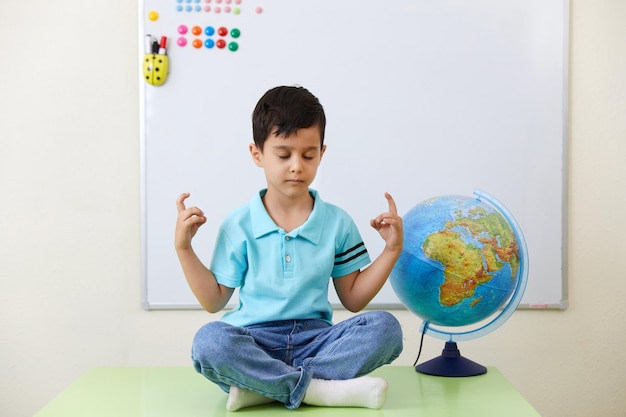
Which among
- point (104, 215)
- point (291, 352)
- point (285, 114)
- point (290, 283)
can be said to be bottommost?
point (291, 352)

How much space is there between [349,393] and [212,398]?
0.34 m

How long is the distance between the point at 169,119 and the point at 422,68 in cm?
86

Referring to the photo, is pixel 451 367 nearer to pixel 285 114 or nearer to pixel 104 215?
pixel 285 114

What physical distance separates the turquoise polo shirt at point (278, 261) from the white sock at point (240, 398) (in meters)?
0.19

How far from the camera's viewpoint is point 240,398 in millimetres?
1909

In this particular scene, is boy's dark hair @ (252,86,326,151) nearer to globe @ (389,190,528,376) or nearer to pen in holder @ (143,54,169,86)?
globe @ (389,190,528,376)

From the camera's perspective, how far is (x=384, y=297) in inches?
117

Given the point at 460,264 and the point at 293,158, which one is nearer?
the point at 293,158

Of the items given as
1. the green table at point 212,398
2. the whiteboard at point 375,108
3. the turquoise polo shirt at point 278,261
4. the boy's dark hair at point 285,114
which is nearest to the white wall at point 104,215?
the whiteboard at point 375,108

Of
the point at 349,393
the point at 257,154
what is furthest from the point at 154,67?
the point at 349,393

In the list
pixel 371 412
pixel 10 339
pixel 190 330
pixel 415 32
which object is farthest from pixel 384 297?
pixel 10 339

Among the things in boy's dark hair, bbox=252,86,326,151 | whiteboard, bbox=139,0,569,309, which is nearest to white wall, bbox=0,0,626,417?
whiteboard, bbox=139,0,569,309

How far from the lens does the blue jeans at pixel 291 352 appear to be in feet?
6.11

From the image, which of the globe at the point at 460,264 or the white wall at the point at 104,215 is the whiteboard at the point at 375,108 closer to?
the white wall at the point at 104,215
